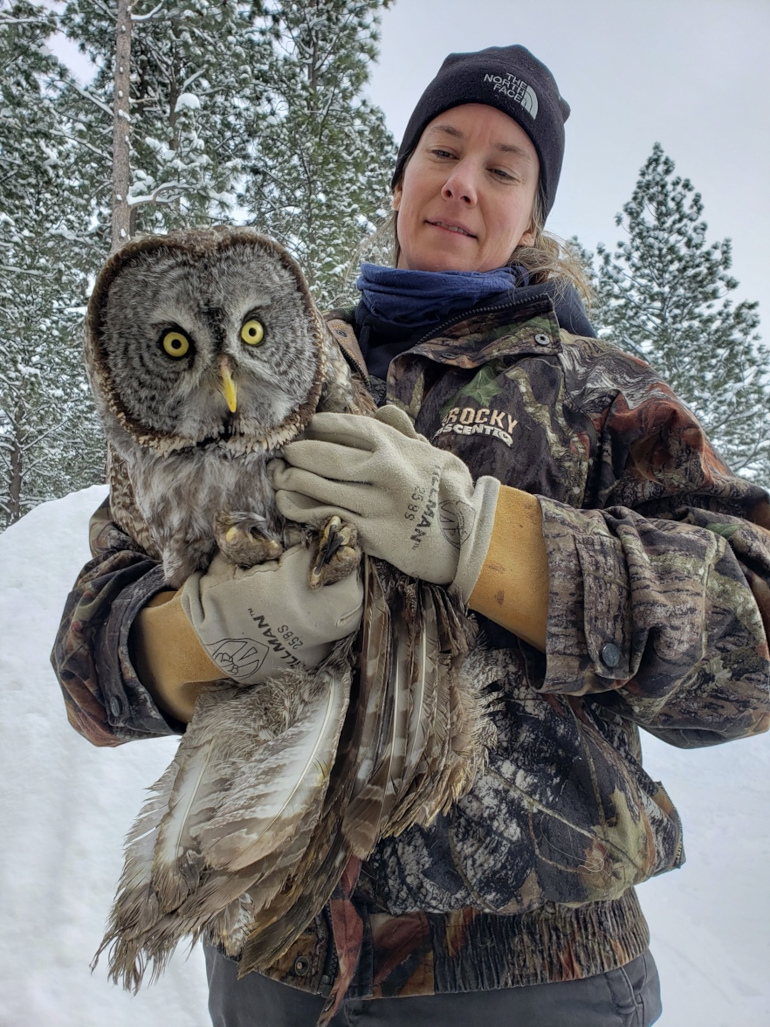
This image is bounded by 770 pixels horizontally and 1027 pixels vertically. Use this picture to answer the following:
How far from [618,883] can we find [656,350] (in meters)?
15.7

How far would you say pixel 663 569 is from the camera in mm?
942

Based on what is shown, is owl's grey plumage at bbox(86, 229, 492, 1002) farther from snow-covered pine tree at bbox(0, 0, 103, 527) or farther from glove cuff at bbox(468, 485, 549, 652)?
snow-covered pine tree at bbox(0, 0, 103, 527)

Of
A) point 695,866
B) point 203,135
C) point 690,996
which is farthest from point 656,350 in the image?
point 690,996

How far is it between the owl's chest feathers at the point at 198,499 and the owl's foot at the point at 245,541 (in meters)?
0.03

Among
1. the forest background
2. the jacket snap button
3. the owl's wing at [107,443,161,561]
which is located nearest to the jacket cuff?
the jacket snap button

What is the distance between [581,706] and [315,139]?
1118 centimetres

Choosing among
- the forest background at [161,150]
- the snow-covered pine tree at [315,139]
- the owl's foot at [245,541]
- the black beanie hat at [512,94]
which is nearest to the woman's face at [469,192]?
the black beanie hat at [512,94]

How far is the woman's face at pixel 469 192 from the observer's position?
1.43 m

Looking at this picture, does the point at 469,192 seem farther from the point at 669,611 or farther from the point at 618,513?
the point at 669,611

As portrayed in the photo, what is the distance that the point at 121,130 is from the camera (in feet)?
25.4

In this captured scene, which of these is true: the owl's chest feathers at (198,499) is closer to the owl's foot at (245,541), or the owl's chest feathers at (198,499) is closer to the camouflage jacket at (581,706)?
the owl's foot at (245,541)

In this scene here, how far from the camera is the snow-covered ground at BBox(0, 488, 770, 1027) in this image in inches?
88.9

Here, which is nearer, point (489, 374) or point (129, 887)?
point (129, 887)

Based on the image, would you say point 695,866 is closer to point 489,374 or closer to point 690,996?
point 690,996
